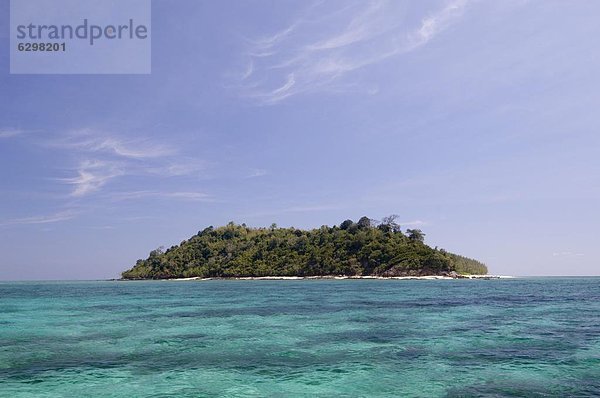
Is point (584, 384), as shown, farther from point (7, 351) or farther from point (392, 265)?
point (392, 265)

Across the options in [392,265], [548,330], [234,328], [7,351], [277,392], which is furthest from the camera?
[392,265]

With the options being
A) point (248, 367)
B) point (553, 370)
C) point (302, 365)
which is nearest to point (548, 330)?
point (553, 370)

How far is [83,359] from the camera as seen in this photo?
19672 mm

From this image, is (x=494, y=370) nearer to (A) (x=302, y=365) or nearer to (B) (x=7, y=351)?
(A) (x=302, y=365)

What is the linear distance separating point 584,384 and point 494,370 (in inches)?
120

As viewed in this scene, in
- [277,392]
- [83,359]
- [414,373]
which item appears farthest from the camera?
[83,359]

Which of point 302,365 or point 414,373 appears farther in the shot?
point 302,365

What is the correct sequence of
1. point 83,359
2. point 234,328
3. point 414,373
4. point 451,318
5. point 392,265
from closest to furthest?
point 414,373 → point 83,359 → point 234,328 → point 451,318 → point 392,265

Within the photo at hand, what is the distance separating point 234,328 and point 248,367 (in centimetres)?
1251

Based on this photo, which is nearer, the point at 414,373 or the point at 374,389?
the point at 374,389

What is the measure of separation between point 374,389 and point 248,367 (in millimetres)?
5941

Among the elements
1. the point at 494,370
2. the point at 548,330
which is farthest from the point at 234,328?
the point at 548,330

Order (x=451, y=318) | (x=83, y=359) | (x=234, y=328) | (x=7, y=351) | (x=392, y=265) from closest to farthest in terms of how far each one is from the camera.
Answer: (x=83, y=359) < (x=7, y=351) < (x=234, y=328) < (x=451, y=318) < (x=392, y=265)

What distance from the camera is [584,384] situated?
574 inches
